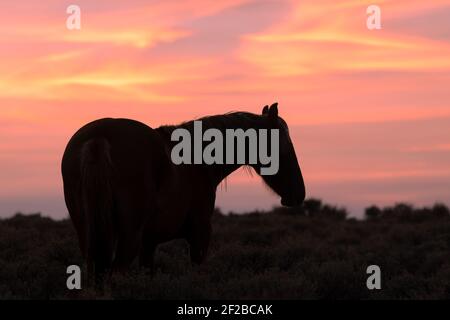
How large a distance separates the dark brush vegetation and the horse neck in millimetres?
1203

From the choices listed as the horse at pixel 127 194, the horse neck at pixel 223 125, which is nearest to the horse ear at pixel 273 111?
the horse neck at pixel 223 125

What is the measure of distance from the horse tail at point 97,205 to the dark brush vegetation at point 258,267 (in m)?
0.30

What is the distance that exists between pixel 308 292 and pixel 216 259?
4.36 m

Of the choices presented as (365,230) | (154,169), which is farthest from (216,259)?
(365,230)

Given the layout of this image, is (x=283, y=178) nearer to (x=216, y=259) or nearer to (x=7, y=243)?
(x=216, y=259)

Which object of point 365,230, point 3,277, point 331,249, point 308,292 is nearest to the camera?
Answer: point 308,292

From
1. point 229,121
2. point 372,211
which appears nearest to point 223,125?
point 229,121

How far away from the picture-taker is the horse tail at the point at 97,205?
Answer: 6.94 m

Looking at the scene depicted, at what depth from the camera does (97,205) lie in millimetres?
6934

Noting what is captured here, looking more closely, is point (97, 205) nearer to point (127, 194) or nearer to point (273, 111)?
point (127, 194)

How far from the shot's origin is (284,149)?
31.3 feet

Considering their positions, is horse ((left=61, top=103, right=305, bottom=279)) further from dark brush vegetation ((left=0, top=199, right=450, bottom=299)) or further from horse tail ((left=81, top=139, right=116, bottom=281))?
dark brush vegetation ((left=0, top=199, right=450, bottom=299))

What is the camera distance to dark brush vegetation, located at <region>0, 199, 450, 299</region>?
25.2 ft

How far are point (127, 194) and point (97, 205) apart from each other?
352mm
